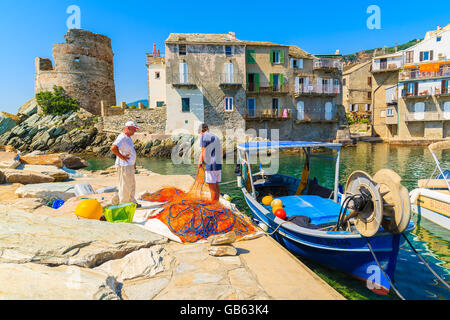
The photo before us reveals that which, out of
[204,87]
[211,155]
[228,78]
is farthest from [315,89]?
[211,155]

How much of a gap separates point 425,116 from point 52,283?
1839 inches

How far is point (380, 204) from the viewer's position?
3.84 meters

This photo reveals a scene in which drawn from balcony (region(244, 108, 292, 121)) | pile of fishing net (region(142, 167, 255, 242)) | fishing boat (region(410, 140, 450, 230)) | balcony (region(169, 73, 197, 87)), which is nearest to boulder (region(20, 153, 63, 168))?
pile of fishing net (region(142, 167, 255, 242))

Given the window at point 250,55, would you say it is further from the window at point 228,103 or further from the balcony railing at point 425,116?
the balcony railing at point 425,116

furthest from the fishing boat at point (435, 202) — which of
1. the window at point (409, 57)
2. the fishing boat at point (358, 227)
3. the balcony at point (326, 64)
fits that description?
the window at point (409, 57)

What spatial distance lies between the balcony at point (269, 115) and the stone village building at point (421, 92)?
56.4 feet

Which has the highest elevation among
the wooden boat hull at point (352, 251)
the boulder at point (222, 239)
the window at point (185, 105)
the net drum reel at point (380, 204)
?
the window at point (185, 105)

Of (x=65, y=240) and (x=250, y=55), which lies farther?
(x=250, y=55)

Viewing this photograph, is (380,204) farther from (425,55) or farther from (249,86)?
(425,55)

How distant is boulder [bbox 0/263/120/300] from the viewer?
241 cm

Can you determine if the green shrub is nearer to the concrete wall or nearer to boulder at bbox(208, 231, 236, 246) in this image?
the concrete wall

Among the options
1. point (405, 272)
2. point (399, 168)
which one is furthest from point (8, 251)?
point (399, 168)

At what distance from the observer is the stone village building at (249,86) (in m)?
32.6

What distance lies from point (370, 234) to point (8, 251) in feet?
16.1
